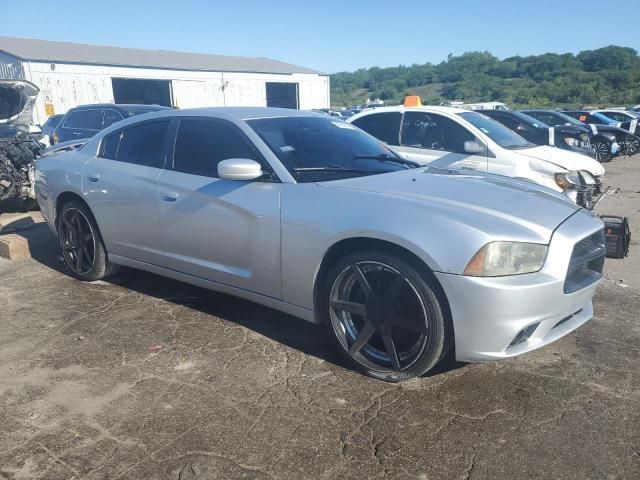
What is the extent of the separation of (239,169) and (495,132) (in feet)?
16.8

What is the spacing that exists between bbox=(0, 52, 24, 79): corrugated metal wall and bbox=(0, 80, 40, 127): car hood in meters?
13.8

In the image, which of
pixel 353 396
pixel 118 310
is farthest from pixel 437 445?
pixel 118 310

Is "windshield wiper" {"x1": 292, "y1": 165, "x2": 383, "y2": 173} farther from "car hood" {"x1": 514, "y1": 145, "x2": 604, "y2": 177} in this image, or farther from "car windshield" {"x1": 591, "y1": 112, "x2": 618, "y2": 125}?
"car windshield" {"x1": 591, "y1": 112, "x2": 618, "y2": 125}

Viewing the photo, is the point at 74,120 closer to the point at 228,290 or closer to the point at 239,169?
the point at 228,290

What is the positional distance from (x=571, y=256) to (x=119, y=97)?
3336cm

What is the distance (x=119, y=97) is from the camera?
1265 inches

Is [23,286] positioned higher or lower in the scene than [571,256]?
lower

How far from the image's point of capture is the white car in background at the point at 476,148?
671cm

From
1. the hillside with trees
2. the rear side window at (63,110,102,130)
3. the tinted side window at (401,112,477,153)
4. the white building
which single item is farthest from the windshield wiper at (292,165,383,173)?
the hillside with trees

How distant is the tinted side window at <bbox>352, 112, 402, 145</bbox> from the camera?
7580mm

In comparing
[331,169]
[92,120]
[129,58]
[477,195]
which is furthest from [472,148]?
[129,58]

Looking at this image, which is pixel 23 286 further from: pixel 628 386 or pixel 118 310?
pixel 628 386

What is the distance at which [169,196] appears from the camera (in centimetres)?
402

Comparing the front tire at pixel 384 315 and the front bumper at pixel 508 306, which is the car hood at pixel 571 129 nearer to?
the front bumper at pixel 508 306
